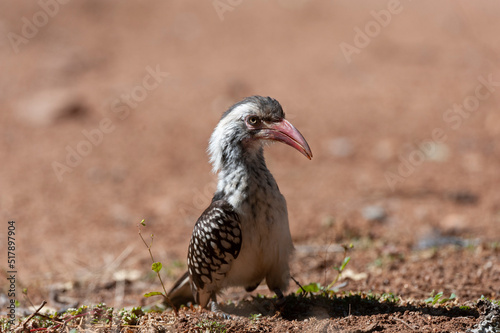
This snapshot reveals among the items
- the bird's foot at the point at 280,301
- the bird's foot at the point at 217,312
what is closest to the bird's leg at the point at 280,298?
the bird's foot at the point at 280,301

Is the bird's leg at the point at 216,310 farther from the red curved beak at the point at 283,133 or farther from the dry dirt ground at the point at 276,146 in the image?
the red curved beak at the point at 283,133

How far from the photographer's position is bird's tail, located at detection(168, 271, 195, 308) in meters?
5.00

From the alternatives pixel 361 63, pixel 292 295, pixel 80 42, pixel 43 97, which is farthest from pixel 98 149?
pixel 292 295

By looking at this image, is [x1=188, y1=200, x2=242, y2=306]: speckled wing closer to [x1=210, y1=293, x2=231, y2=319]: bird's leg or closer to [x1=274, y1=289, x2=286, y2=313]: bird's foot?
[x1=210, y1=293, x2=231, y2=319]: bird's leg

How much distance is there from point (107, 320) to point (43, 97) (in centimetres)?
813

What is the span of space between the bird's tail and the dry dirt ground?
34 cm

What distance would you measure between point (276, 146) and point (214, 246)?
19.3ft

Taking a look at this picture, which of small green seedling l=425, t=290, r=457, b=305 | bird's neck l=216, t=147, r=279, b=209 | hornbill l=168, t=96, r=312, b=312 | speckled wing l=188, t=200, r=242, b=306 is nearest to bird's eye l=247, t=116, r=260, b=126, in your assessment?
hornbill l=168, t=96, r=312, b=312

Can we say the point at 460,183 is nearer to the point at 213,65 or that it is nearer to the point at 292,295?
the point at 292,295

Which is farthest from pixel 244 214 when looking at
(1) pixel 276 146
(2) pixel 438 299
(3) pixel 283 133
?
(1) pixel 276 146

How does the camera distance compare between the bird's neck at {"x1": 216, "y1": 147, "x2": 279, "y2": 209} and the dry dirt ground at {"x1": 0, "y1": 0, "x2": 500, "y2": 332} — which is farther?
the dry dirt ground at {"x1": 0, "y1": 0, "x2": 500, "y2": 332}

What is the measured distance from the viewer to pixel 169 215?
8.23 meters

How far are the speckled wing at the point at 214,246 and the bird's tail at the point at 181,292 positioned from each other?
388 millimetres

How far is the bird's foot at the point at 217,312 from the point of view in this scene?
4201mm
